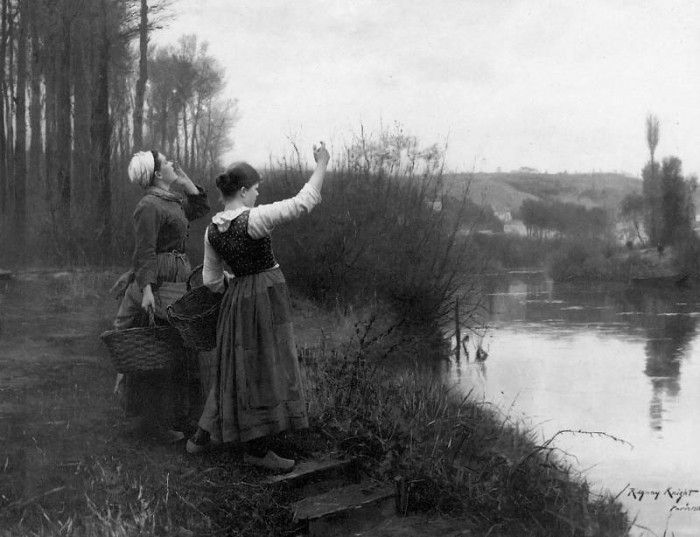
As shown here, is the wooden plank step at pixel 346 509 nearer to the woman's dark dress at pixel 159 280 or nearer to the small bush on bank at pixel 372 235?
the woman's dark dress at pixel 159 280

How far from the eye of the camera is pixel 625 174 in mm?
119812

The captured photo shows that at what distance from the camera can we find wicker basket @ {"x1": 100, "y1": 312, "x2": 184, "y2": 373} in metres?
4.38

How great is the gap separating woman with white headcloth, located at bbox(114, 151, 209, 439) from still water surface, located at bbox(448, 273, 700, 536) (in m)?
3.24

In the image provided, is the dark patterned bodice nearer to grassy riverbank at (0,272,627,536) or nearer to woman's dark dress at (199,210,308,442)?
woman's dark dress at (199,210,308,442)

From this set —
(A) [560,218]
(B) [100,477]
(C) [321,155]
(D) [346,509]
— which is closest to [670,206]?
(A) [560,218]

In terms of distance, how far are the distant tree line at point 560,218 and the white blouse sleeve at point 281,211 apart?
57.0 meters

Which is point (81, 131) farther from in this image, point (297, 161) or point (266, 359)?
point (266, 359)

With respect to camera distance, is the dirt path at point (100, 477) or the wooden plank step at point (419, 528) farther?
the wooden plank step at point (419, 528)

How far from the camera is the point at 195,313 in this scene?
4.36 metres

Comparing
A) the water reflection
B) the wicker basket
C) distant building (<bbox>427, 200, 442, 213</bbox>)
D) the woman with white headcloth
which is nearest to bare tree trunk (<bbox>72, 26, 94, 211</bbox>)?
distant building (<bbox>427, 200, 442, 213</bbox>)

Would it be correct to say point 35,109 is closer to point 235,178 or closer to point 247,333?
point 235,178

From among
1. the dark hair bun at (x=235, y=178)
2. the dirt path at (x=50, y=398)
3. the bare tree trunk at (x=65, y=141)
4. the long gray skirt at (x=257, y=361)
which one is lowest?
the dirt path at (x=50, y=398)

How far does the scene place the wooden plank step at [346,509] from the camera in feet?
14.3

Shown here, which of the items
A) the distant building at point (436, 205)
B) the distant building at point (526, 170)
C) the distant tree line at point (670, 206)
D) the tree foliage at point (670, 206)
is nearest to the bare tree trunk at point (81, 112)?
the distant building at point (436, 205)
